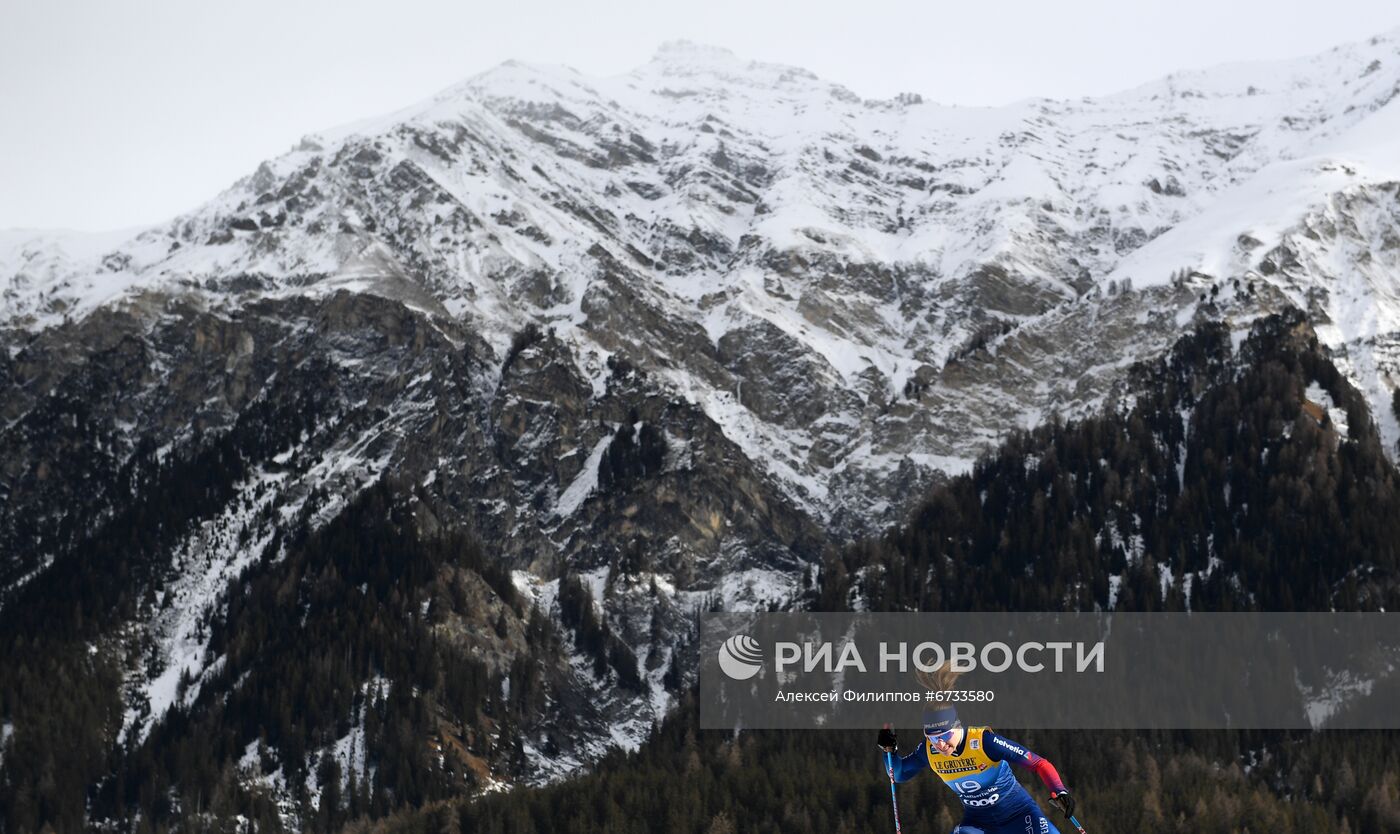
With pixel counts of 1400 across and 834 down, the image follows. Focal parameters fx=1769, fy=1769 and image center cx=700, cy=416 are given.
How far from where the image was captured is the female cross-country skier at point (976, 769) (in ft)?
119

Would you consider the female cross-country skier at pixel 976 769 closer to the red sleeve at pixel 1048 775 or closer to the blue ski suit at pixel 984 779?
the blue ski suit at pixel 984 779

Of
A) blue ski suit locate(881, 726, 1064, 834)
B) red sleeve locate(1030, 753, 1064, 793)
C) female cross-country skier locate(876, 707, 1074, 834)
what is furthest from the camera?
blue ski suit locate(881, 726, 1064, 834)

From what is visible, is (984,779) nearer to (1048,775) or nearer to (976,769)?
(976,769)

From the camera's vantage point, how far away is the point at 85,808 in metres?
190

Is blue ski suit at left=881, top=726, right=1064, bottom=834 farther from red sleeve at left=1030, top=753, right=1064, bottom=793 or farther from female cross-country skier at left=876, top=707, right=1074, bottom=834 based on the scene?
red sleeve at left=1030, top=753, right=1064, bottom=793

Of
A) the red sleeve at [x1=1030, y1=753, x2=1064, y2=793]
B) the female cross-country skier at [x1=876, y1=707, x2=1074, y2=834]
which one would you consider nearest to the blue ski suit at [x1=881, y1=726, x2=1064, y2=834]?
the female cross-country skier at [x1=876, y1=707, x2=1074, y2=834]

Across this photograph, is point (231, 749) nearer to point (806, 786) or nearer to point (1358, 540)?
point (806, 786)

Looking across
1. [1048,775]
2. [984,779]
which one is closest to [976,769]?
[984,779]

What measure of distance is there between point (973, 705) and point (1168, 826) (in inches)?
2089

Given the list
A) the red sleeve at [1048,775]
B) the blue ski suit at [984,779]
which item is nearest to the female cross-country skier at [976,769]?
the blue ski suit at [984,779]

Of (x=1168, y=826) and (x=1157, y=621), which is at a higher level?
(x=1157, y=621)

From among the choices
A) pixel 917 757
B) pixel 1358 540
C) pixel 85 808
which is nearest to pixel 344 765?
pixel 85 808

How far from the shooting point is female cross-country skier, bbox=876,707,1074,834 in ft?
119

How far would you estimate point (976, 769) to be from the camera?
122 ft
